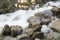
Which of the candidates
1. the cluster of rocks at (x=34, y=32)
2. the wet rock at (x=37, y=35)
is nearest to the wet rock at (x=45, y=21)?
the cluster of rocks at (x=34, y=32)

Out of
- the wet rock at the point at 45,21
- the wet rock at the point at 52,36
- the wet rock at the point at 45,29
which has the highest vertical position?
the wet rock at the point at 45,21

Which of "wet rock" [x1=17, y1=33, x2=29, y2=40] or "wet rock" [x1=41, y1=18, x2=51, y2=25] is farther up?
"wet rock" [x1=41, y1=18, x2=51, y2=25]

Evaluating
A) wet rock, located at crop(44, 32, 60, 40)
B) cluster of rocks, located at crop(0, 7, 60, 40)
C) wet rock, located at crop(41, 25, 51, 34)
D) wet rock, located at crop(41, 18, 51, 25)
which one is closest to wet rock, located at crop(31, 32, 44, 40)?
cluster of rocks, located at crop(0, 7, 60, 40)

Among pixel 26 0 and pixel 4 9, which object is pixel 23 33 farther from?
pixel 26 0

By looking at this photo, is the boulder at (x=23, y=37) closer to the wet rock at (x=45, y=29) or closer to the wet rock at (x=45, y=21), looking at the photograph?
the wet rock at (x=45, y=29)

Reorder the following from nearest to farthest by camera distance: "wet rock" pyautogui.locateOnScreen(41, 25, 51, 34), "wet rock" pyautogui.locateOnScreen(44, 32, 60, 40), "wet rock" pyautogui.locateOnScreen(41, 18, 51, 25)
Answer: "wet rock" pyautogui.locateOnScreen(44, 32, 60, 40)
"wet rock" pyautogui.locateOnScreen(41, 25, 51, 34)
"wet rock" pyautogui.locateOnScreen(41, 18, 51, 25)

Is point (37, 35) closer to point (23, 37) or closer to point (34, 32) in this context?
point (34, 32)

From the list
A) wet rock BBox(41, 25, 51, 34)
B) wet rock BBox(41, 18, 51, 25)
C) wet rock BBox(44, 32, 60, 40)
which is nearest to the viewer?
wet rock BBox(44, 32, 60, 40)

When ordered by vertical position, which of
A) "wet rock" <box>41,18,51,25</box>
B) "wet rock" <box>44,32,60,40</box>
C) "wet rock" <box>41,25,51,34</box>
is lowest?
"wet rock" <box>41,25,51,34</box>

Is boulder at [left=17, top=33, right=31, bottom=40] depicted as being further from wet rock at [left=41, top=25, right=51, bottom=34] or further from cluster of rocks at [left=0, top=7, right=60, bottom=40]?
wet rock at [left=41, top=25, right=51, bottom=34]

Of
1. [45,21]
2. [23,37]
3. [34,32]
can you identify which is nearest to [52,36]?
[34,32]

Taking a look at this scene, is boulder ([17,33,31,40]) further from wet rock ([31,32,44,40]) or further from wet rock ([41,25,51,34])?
wet rock ([41,25,51,34])

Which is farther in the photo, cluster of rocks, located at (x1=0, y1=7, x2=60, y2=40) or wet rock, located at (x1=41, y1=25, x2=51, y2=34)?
wet rock, located at (x1=41, y1=25, x2=51, y2=34)

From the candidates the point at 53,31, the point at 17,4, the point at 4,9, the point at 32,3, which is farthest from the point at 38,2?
the point at 53,31
